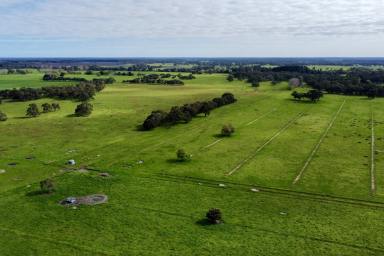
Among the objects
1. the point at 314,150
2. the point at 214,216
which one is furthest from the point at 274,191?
the point at 314,150

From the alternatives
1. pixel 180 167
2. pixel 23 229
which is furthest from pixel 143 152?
pixel 23 229

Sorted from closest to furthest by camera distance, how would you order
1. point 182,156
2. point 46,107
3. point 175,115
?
1. point 182,156
2. point 175,115
3. point 46,107

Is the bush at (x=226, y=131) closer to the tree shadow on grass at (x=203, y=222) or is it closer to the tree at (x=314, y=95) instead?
the tree shadow on grass at (x=203, y=222)

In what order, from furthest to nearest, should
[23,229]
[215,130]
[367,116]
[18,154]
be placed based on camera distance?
[367,116] → [215,130] → [18,154] → [23,229]

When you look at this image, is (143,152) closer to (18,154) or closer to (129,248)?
(18,154)

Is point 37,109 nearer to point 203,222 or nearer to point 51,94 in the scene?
point 51,94

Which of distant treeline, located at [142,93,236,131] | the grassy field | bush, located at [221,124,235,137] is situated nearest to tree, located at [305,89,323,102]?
the grassy field
